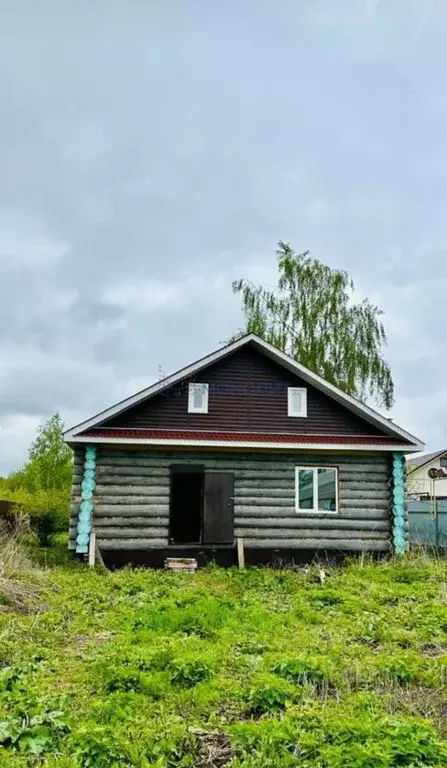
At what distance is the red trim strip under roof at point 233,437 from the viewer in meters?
15.6

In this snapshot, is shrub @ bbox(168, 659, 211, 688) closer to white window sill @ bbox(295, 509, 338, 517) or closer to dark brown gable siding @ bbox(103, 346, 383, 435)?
white window sill @ bbox(295, 509, 338, 517)

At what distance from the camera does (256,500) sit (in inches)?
647

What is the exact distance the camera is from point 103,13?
1075cm

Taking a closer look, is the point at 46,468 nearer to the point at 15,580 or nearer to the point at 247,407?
the point at 247,407

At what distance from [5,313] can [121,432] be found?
14.8 m

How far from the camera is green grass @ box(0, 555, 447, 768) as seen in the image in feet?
15.0

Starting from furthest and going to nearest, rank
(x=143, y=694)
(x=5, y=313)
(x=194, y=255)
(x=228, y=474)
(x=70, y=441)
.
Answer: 1. (x=5, y=313)
2. (x=194, y=255)
3. (x=228, y=474)
4. (x=70, y=441)
5. (x=143, y=694)

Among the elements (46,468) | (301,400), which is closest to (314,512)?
(301,400)

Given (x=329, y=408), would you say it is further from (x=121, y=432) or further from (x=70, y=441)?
(x=70, y=441)

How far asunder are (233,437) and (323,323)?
14.9 metres

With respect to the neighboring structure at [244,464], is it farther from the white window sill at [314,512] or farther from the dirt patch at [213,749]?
the dirt patch at [213,749]

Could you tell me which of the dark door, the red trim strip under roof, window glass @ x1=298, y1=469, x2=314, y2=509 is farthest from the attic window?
window glass @ x1=298, y1=469, x2=314, y2=509

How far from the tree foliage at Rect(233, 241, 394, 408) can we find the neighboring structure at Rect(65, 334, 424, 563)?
11.2 metres

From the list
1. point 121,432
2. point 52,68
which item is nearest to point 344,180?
point 52,68
